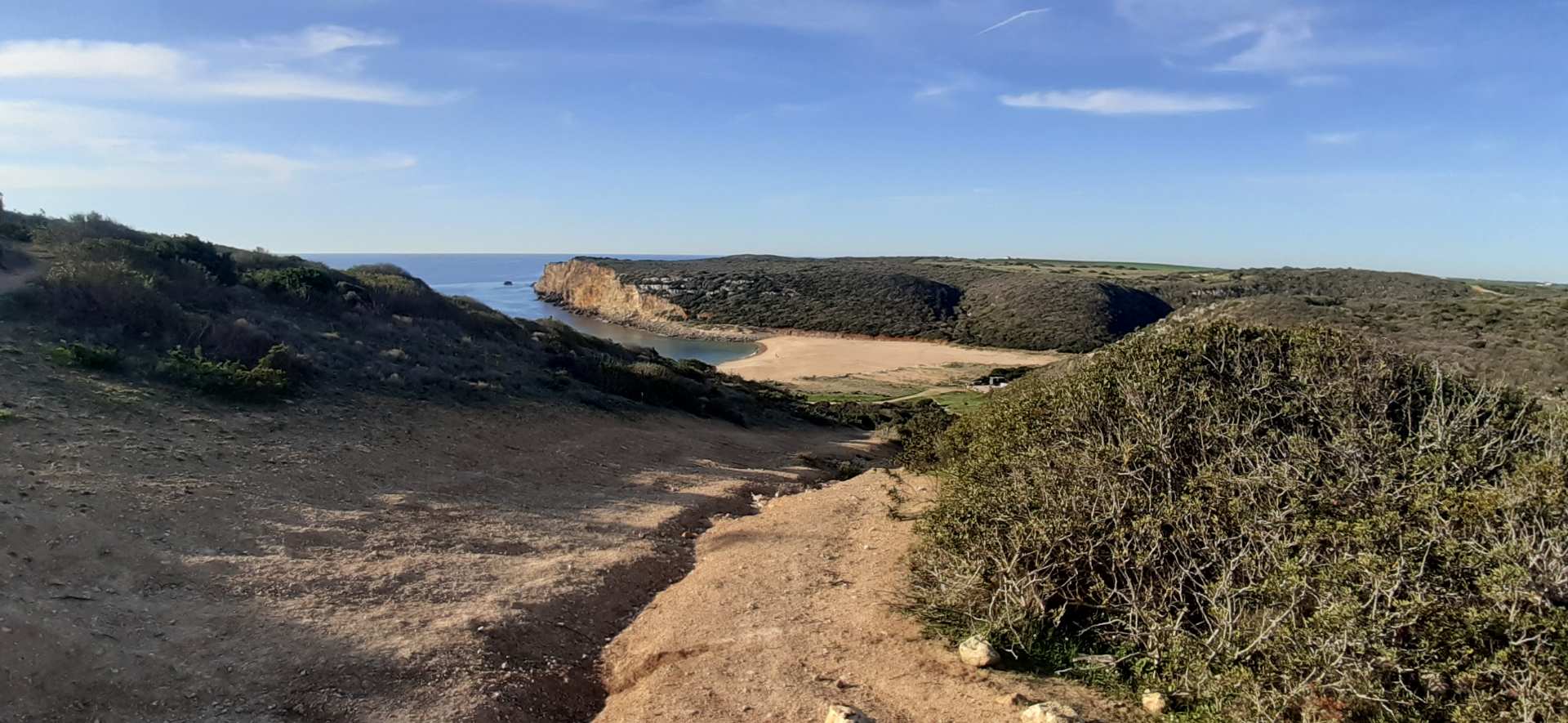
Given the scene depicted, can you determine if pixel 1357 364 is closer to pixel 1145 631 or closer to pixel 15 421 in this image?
pixel 1145 631

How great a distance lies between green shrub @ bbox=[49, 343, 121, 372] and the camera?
478 inches

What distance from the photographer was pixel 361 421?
13.2m

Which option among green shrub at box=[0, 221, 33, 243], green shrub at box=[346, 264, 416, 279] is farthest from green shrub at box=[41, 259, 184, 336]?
green shrub at box=[346, 264, 416, 279]

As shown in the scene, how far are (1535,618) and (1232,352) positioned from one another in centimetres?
354

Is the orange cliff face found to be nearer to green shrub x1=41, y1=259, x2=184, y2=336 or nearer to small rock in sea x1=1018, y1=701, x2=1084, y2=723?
green shrub x1=41, y1=259, x2=184, y2=336

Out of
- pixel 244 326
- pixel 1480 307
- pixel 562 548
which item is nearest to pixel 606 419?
pixel 244 326

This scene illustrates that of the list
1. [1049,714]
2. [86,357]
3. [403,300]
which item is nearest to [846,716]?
[1049,714]

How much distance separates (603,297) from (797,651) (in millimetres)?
85409

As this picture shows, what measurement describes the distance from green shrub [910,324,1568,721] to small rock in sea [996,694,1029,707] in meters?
0.63

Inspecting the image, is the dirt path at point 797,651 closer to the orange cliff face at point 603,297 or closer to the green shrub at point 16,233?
the green shrub at point 16,233

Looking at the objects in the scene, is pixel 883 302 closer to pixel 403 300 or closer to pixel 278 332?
pixel 403 300

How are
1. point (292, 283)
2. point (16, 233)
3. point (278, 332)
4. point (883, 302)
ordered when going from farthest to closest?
1. point (883, 302)
2. point (292, 283)
3. point (16, 233)
4. point (278, 332)

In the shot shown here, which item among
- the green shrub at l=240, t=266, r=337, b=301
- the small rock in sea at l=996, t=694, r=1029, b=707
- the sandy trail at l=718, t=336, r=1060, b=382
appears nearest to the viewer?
the small rock in sea at l=996, t=694, r=1029, b=707

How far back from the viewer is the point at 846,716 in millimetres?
5086
